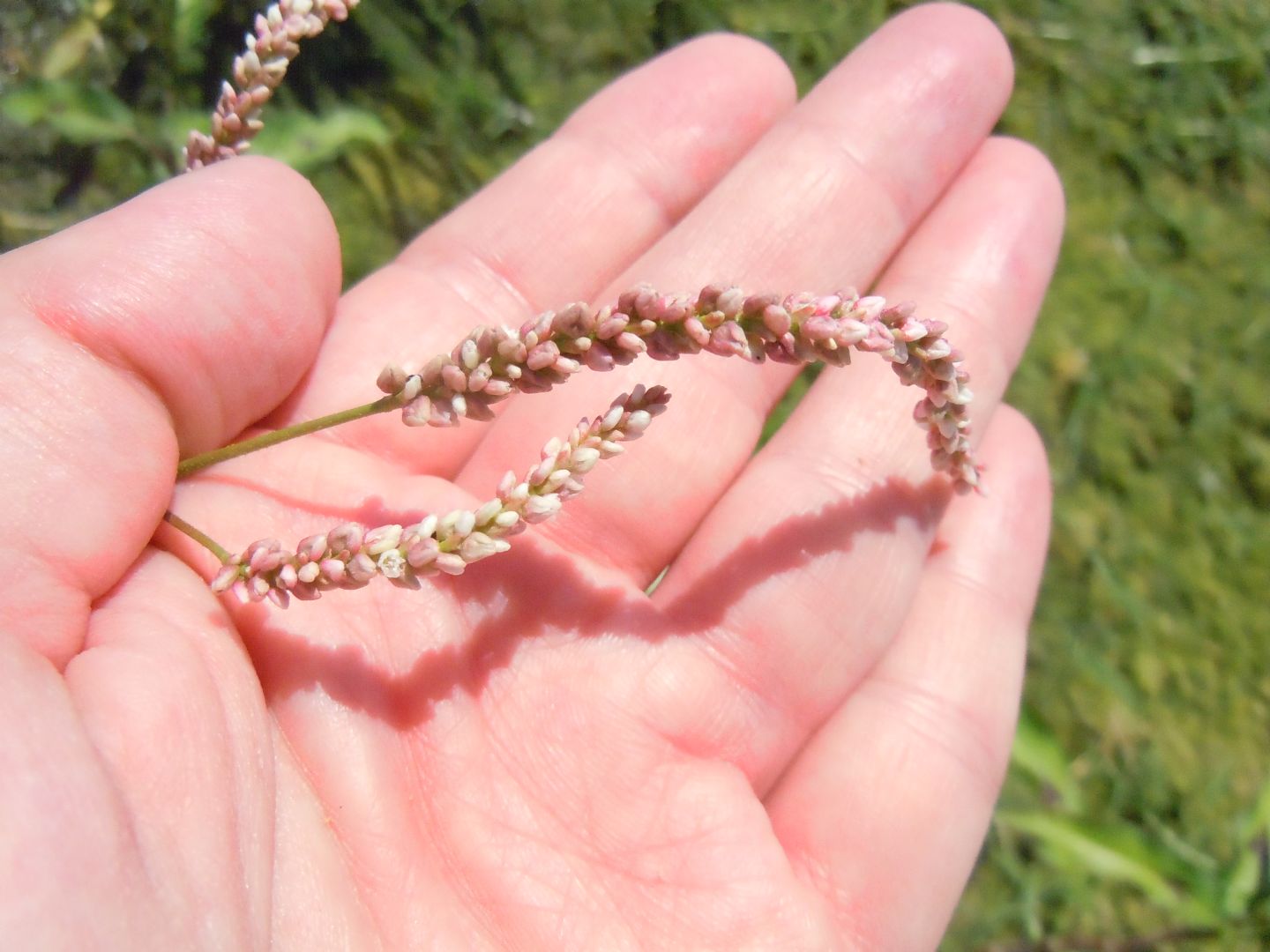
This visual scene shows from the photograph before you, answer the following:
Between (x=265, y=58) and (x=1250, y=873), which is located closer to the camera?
(x=265, y=58)

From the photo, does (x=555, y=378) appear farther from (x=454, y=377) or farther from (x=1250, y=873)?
(x=1250, y=873)

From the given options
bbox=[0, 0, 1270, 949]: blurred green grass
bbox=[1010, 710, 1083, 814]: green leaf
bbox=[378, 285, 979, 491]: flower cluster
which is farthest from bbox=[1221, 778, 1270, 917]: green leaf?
bbox=[378, 285, 979, 491]: flower cluster

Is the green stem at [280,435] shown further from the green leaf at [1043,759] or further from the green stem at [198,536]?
the green leaf at [1043,759]

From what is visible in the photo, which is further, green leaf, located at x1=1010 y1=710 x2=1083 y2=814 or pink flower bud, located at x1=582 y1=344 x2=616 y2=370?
green leaf, located at x1=1010 y1=710 x2=1083 y2=814

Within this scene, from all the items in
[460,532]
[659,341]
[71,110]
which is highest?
[71,110]

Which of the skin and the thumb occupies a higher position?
the thumb

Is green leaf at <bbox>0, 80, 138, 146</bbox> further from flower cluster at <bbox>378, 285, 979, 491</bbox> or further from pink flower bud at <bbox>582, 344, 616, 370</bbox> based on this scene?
pink flower bud at <bbox>582, 344, 616, 370</bbox>

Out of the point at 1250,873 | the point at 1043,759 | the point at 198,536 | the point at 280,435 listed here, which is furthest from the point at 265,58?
the point at 1250,873
